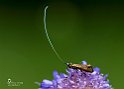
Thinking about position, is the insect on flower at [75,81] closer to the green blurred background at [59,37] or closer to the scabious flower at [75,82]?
the scabious flower at [75,82]

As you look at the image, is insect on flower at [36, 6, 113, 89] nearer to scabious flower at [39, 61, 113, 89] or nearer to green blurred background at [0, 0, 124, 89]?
scabious flower at [39, 61, 113, 89]

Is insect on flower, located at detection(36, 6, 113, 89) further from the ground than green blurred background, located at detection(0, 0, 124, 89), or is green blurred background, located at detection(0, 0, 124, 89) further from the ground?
green blurred background, located at detection(0, 0, 124, 89)

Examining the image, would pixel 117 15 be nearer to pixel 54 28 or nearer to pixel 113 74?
pixel 54 28

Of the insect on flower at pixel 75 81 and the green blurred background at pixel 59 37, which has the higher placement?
the green blurred background at pixel 59 37

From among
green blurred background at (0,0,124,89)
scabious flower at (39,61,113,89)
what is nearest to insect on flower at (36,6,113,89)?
scabious flower at (39,61,113,89)

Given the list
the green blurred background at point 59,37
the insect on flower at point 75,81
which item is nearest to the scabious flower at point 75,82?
the insect on flower at point 75,81

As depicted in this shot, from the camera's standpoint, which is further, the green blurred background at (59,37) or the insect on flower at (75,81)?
the green blurred background at (59,37)

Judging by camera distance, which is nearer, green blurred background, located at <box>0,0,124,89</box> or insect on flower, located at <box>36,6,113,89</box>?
insect on flower, located at <box>36,6,113,89</box>

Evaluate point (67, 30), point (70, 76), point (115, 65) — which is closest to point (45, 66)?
point (115, 65)

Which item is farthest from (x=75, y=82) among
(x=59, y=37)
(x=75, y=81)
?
(x=59, y=37)
